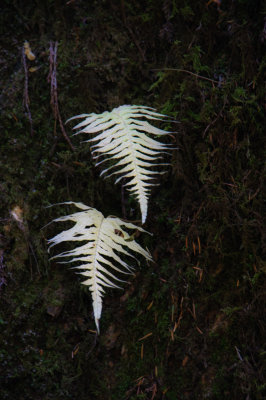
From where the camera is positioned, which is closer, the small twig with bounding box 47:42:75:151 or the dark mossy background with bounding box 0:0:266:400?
the dark mossy background with bounding box 0:0:266:400

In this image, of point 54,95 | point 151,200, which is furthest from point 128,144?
point 54,95

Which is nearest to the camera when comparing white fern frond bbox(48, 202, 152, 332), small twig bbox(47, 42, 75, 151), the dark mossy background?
white fern frond bbox(48, 202, 152, 332)

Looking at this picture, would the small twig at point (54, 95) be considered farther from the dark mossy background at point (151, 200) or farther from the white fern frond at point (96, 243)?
the white fern frond at point (96, 243)

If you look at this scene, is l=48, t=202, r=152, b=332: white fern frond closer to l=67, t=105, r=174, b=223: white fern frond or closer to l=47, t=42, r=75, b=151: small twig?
l=67, t=105, r=174, b=223: white fern frond

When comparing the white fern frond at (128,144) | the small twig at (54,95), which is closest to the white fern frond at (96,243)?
the white fern frond at (128,144)

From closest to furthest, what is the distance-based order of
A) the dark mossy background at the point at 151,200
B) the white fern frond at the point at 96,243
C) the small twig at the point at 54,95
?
1. the white fern frond at the point at 96,243
2. the dark mossy background at the point at 151,200
3. the small twig at the point at 54,95

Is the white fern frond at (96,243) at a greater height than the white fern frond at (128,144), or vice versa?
the white fern frond at (128,144)

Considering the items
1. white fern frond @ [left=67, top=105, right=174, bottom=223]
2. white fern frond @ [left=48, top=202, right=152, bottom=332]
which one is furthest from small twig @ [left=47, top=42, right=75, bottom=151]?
white fern frond @ [left=48, top=202, right=152, bottom=332]

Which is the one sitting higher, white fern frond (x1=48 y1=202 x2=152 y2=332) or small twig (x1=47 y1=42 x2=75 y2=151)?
small twig (x1=47 y1=42 x2=75 y2=151)

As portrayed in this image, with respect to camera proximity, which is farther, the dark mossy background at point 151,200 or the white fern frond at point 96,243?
the dark mossy background at point 151,200

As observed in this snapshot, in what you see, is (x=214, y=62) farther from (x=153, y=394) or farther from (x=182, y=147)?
(x=153, y=394)

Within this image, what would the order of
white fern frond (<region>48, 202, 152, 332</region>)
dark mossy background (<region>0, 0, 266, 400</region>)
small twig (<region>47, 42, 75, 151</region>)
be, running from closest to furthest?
white fern frond (<region>48, 202, 152, 332</region>) → dark mossy background (<region>0, 0, 266, 400</region>) → small twig (<region>47, 42, 75, 151</region>)
